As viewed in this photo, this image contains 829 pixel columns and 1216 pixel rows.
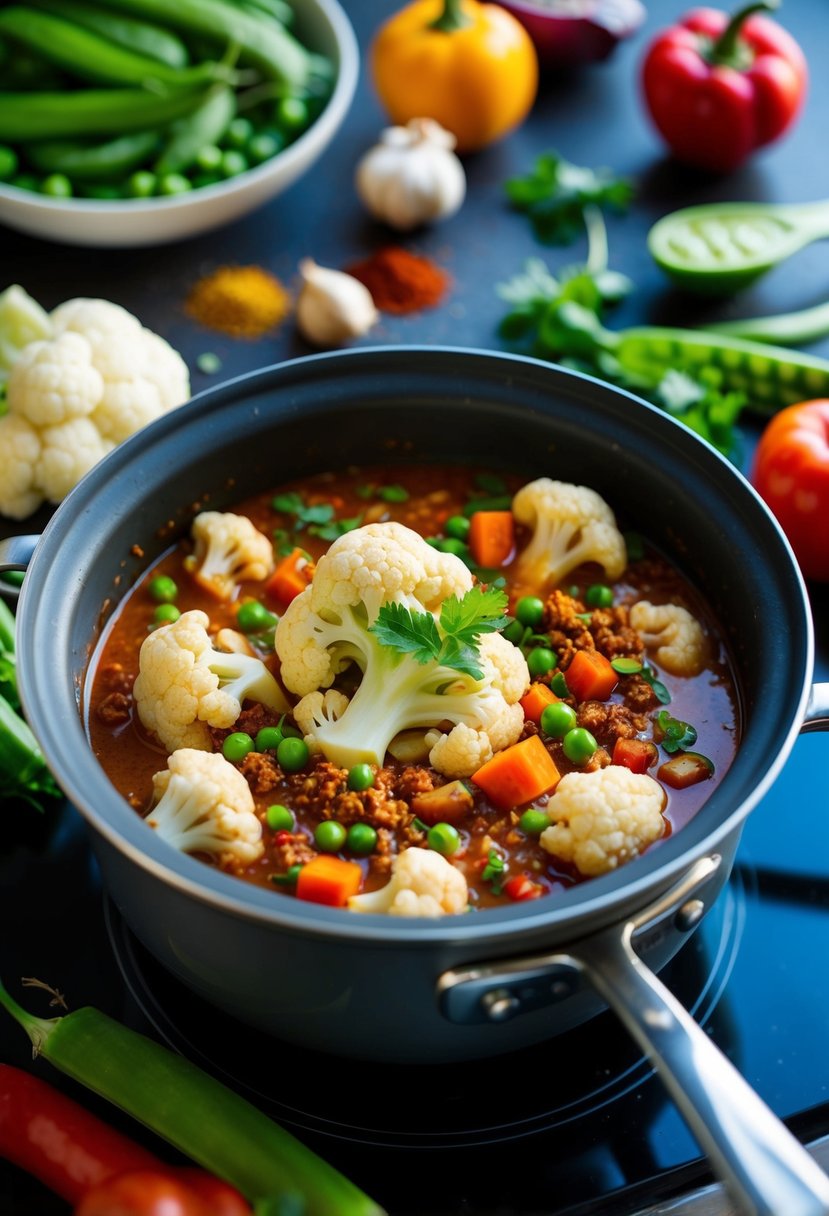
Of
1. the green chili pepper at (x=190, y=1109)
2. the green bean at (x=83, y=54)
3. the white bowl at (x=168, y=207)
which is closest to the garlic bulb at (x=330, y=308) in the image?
the white bowl at (x=168, y=207)

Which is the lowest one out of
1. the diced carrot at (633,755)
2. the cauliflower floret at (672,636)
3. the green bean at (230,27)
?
the diced carrot at (633,755)

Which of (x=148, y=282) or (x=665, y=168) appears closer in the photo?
(x=148, y=282)

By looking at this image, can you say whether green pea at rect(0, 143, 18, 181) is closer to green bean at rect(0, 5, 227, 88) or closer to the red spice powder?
green bean at rect(0, 5, 227, 88)

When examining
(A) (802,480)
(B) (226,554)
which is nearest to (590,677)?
(B) (226,554)

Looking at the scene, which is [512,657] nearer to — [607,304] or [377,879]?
[377,879]

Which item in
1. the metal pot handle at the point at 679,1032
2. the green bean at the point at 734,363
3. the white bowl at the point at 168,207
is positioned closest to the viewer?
the metal pot handle at the point at 679,1032

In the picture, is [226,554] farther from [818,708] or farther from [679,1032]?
[679,1032]

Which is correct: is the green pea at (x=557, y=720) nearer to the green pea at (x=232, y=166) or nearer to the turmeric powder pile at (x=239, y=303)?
the turmeric powder pile at (x=239, y=303)

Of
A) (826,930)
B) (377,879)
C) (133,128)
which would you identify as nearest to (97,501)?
(377,879)
